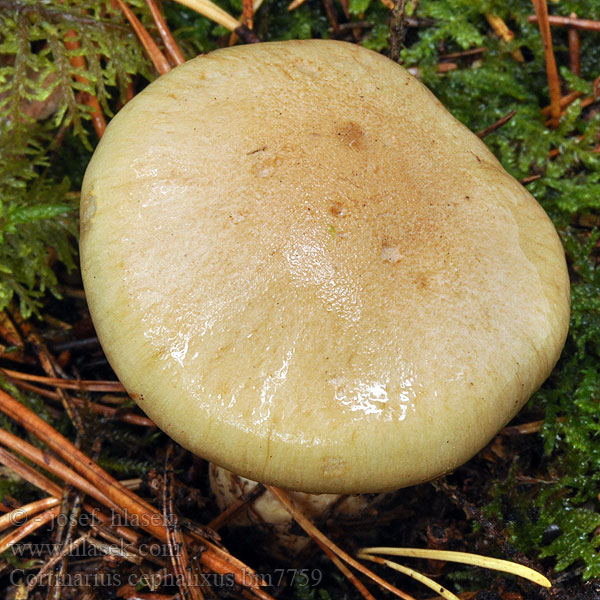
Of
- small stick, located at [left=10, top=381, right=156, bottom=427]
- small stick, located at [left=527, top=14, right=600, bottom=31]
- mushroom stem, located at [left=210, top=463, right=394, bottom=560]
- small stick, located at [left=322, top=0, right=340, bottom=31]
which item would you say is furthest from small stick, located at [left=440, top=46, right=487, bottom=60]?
small stick, located at [left=10, top=381, right=156, bottom=427]

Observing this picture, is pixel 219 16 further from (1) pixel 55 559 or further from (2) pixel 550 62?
(1) pixel 55 559

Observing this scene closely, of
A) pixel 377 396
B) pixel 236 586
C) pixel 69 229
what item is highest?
pixel 69 229

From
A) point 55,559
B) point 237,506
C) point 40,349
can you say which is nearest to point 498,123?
point 237,506

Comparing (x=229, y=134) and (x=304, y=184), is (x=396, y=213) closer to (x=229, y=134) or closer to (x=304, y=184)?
(x=304, y=184)

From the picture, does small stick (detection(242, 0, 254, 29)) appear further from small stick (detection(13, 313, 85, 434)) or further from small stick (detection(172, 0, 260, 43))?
small stick (detection(13, 313, 85, 434))

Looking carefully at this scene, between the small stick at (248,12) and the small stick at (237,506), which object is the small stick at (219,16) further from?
the small stick at (237,506)

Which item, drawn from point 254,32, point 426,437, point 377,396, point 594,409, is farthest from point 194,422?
point 254,32
